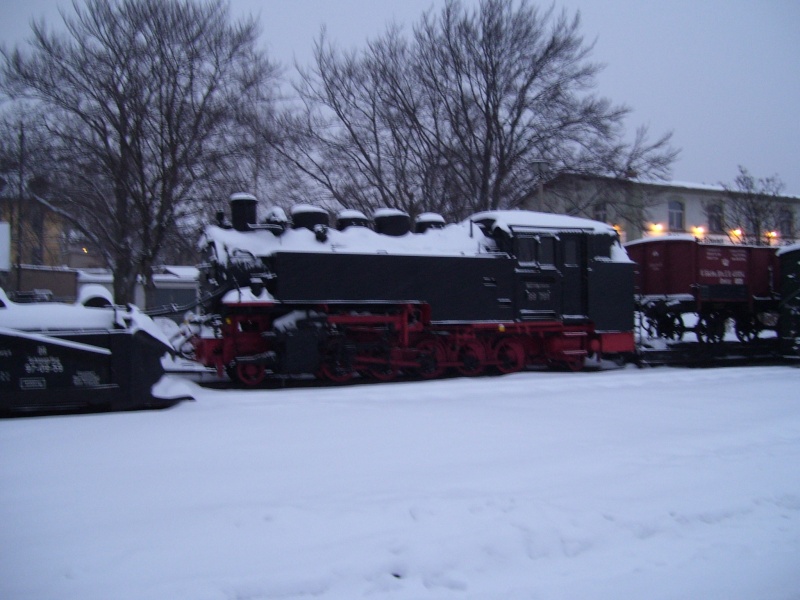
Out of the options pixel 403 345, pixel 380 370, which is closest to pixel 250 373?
pixel 380 370

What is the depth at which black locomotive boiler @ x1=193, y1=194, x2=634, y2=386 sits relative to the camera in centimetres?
1001

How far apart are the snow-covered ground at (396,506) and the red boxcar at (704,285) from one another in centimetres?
783

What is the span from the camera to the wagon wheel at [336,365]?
1041 cm

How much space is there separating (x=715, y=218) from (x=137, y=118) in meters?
32.2

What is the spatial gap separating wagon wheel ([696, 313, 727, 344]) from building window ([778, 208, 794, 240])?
21614 mm

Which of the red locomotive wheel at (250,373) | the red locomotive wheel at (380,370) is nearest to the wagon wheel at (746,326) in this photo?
the red locomotive wheel at (380,370)

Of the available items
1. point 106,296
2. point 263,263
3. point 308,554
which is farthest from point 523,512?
point 263,263

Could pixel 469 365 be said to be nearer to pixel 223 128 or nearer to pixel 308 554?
pixel 308 554

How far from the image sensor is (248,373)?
10.1 metres

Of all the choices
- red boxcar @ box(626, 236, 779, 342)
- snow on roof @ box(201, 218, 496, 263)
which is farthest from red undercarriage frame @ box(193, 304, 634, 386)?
red boxcar @ box(626, 236, 779, 342)

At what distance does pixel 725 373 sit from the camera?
35.9 ft

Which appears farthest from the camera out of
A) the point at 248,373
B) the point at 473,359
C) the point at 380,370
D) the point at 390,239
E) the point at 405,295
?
the point at 473,359

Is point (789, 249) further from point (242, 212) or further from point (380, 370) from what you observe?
point (242, 212)

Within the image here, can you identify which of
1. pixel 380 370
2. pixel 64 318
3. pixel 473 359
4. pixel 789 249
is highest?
pixel 789 249
